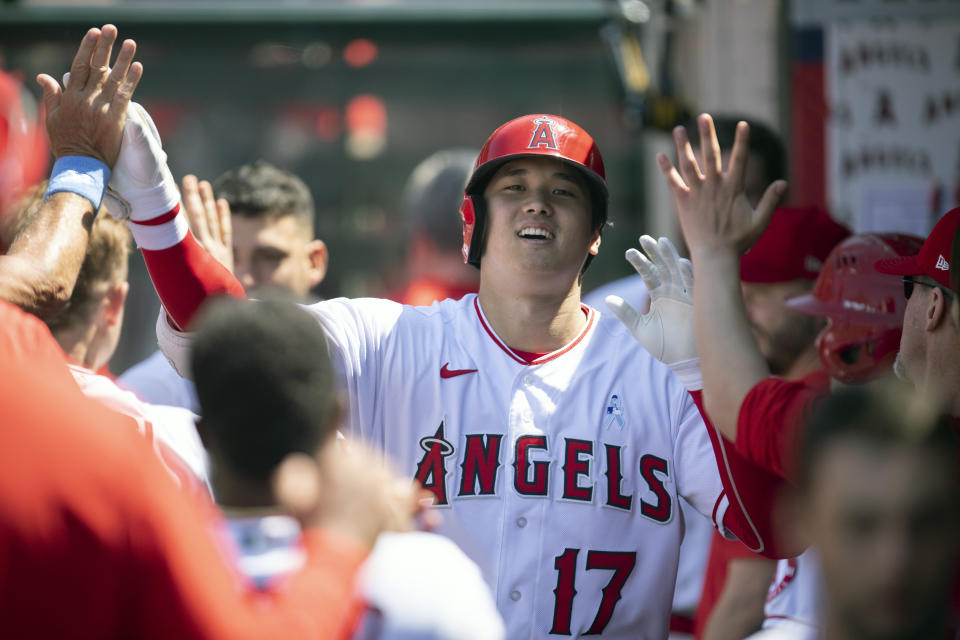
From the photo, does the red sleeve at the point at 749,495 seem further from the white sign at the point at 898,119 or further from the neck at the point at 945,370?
the white sign at the point at 898,119

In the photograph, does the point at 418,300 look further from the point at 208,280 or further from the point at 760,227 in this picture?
the point at 760,227

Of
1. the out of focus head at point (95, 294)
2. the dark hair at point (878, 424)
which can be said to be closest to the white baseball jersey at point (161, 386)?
the out of focus head at point (95, 294)

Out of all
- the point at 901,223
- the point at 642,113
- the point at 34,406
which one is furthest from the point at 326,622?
the point at 642,113

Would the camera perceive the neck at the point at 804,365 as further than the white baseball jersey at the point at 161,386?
No

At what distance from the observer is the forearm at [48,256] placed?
2549 millimetres

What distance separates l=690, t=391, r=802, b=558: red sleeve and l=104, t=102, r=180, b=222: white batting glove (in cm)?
152

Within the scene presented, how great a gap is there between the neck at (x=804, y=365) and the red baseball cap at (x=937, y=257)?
3.66ft

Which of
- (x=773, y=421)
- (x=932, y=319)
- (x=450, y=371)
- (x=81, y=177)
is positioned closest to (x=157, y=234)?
(x=81, y=177)

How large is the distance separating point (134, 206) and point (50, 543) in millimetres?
1639

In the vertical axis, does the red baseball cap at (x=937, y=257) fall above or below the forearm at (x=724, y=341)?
above

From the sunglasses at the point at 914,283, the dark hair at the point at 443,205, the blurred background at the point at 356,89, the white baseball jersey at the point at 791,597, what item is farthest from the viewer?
the blurred background at the point at 356,89

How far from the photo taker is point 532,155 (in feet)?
11.0

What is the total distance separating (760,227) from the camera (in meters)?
2.55

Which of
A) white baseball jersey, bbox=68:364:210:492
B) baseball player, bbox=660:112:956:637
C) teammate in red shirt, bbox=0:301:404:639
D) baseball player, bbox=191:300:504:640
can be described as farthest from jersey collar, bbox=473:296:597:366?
teammate in red shirt, bbox=0:301:404:639
